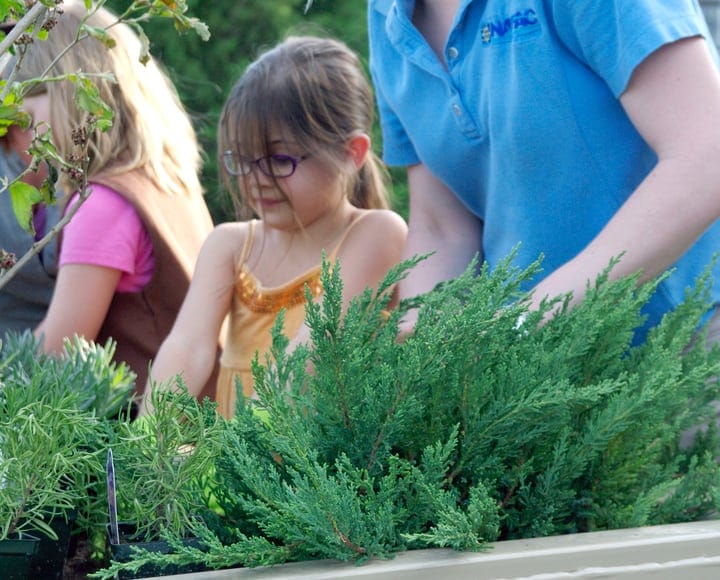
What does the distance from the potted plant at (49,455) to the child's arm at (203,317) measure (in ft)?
4.38

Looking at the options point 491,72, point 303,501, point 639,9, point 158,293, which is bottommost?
point 158,293

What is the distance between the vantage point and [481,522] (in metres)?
Result: 1.07

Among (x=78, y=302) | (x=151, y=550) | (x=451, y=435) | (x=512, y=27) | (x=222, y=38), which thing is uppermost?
(x=512, y=27)

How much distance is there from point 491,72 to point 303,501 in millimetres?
974

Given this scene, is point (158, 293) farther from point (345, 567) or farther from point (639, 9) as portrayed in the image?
point (345, 567)

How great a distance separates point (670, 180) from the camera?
151cm

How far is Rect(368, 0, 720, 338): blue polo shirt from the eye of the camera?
5.22ft

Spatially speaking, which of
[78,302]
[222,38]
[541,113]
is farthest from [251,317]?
[222,38]

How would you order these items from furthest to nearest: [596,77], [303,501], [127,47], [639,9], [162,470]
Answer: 1. [127,47]
2. [596,77]
3. [639,9]
4. [162,470]
5. [303,501]

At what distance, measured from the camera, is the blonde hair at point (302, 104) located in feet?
8.43

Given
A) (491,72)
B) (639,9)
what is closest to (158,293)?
(491,72)

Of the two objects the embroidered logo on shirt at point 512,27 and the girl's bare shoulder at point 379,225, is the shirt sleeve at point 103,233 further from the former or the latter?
the embroidered logo on shirt at point 512,27

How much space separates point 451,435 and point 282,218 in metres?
1.61

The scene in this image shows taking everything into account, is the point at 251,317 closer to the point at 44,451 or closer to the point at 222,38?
the point at 44,451
